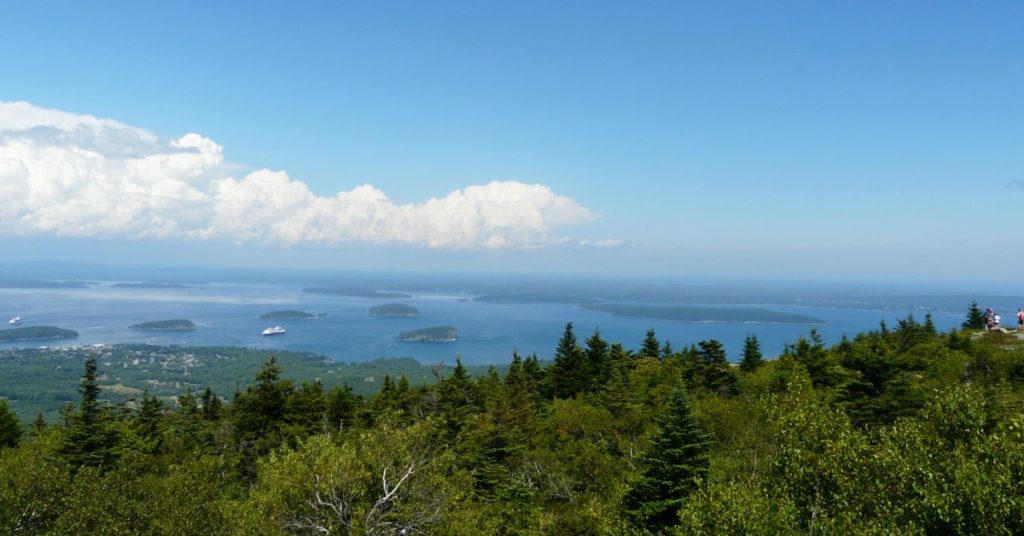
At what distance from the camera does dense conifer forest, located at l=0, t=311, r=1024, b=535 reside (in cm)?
1431

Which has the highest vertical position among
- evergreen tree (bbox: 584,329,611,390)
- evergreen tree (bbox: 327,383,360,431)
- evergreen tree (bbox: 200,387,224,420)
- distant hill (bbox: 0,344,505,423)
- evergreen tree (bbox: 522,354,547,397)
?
evergreen tree (bbox: 584,329,611,390)

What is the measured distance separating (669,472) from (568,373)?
38.2 m

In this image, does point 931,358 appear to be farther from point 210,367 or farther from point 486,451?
point 210,367

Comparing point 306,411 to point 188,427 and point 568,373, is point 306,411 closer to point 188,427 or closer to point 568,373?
point 188,427

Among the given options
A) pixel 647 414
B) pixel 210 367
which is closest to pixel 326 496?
pixel 647 414

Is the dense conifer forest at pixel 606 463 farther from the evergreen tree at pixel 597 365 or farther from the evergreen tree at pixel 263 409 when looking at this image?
the evergreen tree at pixel 597 365

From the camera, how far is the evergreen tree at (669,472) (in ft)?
76.6

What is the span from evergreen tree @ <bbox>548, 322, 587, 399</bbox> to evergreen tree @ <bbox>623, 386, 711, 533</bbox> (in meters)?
34.4

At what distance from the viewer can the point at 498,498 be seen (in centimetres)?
3170

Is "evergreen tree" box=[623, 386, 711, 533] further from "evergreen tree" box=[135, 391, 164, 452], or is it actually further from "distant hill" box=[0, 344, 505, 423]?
"distant hill" box=[0, 344, 505, 423]

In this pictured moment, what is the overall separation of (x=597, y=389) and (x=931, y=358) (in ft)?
101

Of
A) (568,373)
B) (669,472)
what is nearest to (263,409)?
(568,373)

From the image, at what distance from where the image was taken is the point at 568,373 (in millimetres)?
61875

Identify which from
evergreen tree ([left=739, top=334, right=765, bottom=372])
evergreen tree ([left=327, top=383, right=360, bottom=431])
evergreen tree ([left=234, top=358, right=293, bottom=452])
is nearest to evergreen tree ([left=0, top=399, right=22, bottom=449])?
evergreen tree ([left=234, top=358, right=293, bottom=452])
